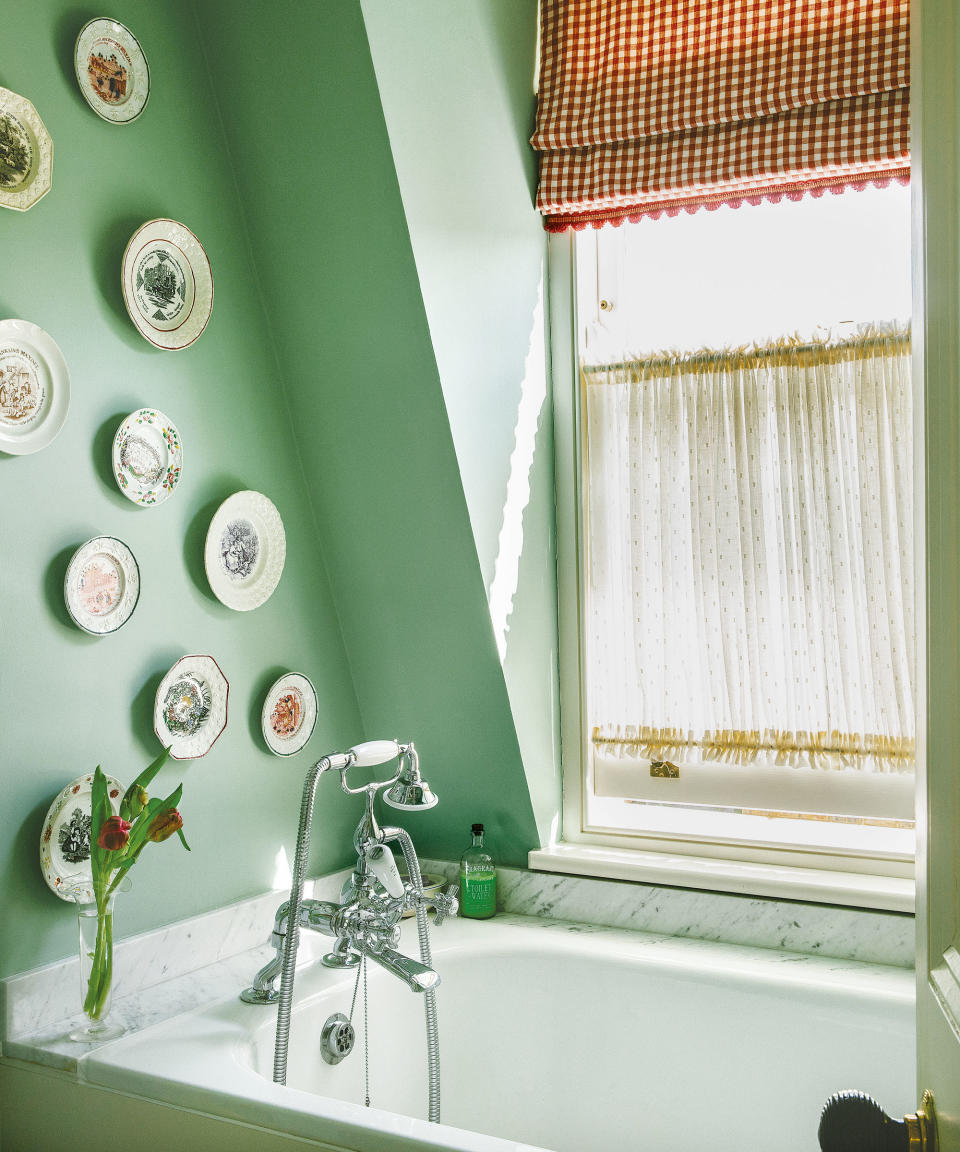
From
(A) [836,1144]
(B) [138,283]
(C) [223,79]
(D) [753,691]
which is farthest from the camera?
(D) [753,691]

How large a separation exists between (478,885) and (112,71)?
1.73 meters

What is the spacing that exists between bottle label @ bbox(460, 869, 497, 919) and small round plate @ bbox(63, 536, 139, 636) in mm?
959

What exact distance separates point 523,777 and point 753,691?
0.52 m

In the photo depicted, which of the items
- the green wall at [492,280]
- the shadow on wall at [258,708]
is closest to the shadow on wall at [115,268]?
the green wall at [492,280]

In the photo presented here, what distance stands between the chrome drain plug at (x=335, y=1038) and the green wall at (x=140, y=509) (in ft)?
1.08

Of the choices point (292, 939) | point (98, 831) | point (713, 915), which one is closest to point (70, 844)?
point (98, 831)

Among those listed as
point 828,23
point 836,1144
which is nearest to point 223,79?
point 828,23

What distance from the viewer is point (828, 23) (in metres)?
1.95

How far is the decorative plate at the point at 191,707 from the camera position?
5.96ft

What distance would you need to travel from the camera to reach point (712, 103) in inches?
80.8

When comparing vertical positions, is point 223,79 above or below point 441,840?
above

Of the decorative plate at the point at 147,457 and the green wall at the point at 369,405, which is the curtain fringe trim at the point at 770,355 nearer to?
the green wall at the point at 369,405

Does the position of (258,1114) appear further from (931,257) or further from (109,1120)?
(931,257)

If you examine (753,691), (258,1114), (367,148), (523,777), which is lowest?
(258,1114)
